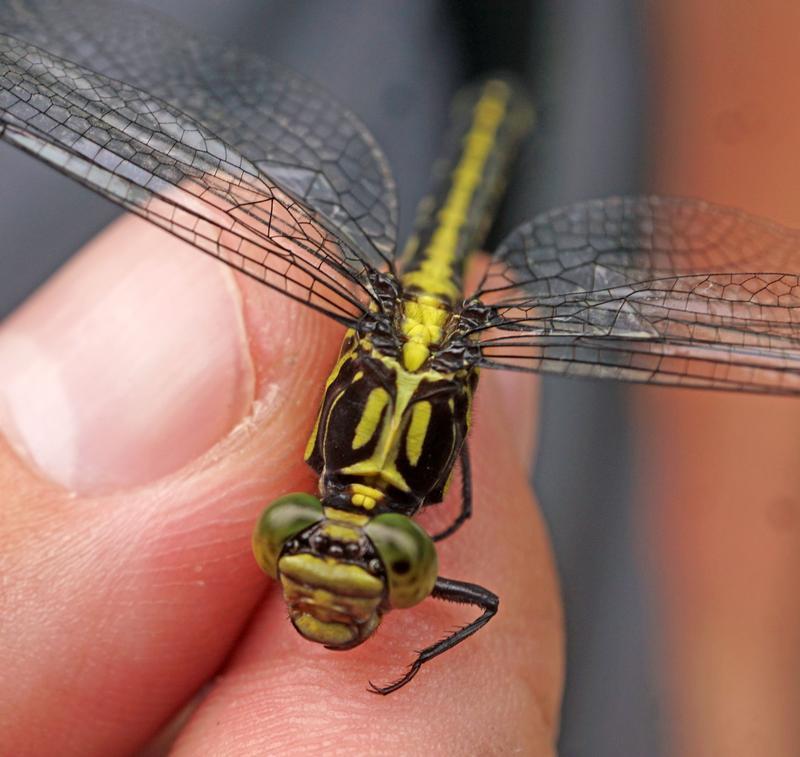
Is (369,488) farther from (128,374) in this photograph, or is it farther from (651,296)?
(651,296)

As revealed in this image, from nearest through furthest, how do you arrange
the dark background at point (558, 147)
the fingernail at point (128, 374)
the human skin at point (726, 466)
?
1. the fingernail at point (128, 374)
2. the human skin at point (726, 466)
3. the dark background at point (558, 147)

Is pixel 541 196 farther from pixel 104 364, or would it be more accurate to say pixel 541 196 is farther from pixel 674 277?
pixel 104 364

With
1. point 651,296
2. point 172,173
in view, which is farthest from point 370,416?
point 651,296

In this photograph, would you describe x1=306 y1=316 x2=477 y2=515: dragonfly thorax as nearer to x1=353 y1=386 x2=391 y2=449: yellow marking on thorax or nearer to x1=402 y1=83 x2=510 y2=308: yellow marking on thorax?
x1=353 y1=386 x2=391 y2=449: yellow marking on thorax

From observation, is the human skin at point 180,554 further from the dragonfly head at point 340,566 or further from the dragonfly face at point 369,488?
the dragonfly head at point 340,566

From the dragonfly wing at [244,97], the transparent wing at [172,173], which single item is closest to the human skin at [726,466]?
the dragonfly wing at [244,97]

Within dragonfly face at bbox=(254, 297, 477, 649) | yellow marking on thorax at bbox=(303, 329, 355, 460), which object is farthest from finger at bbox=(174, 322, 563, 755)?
yellow marking on thorax at bbox=(303, 329, 355, 460)

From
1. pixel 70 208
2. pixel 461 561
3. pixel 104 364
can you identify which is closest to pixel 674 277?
pixel 461 561
